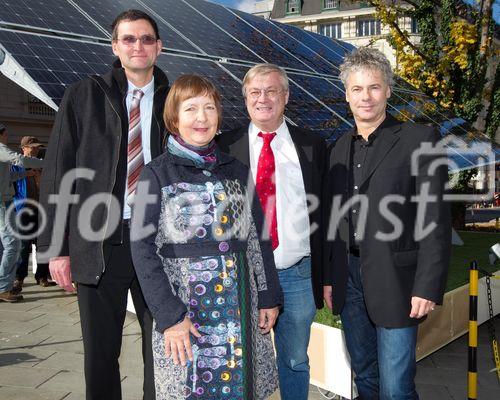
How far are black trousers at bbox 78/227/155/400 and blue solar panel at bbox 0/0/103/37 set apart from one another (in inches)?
200

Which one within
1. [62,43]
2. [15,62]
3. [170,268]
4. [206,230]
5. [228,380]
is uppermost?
[62,43]

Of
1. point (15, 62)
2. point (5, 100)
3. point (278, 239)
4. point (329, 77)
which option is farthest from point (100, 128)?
point (5, 100)

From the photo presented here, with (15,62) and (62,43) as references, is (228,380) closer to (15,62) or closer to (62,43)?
(15,62)

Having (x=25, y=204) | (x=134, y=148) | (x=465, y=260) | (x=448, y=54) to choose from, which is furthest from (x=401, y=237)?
(x=448, y=54)

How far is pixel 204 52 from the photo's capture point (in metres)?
9.28

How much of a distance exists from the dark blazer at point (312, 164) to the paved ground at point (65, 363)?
5.73ft

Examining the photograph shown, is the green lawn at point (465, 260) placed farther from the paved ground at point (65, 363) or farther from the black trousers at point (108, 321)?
the black trousers at point (108, 321)

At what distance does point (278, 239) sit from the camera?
334 centimetres

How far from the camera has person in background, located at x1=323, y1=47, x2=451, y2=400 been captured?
2.97 m

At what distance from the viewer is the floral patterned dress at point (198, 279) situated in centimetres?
251

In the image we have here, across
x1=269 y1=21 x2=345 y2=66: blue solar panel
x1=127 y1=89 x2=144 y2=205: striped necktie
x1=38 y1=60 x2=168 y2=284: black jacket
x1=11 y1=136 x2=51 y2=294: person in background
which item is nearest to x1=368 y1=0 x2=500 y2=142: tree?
x1=269 y1=21 x2=345 y2=66: blue solar panel

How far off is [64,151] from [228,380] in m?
1.53

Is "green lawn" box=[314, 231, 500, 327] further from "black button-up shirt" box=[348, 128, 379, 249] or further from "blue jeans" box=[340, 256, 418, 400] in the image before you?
"black button-up shirt" box=[348, 128, 379, 249]

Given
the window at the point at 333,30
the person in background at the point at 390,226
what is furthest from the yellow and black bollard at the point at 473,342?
the window at the point at 333,30
